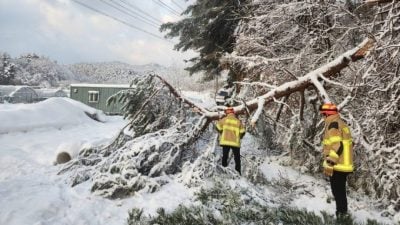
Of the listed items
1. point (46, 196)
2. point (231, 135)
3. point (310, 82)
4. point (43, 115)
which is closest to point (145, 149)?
point (231, 135)

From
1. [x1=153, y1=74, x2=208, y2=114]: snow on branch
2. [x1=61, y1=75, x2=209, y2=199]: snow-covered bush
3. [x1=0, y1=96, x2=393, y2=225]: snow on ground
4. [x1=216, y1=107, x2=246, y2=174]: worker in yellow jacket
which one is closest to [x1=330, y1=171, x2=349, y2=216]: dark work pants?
[x1=0, y1=96, x2=393, y2=225]: snow on ground

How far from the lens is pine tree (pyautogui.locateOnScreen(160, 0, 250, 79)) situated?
13.9 meters

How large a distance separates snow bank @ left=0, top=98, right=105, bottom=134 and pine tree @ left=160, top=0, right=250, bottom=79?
295 inches

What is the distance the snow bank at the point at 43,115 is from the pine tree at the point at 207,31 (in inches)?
295

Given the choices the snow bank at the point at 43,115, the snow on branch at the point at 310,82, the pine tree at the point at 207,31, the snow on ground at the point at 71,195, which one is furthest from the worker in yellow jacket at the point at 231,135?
Answer: the snow bank at the point at 43,115

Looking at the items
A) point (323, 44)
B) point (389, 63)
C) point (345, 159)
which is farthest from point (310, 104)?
point (345, 159)

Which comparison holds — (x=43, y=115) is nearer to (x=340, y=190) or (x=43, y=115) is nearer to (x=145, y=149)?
(x=145, y=149)

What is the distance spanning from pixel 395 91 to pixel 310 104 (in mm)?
2599

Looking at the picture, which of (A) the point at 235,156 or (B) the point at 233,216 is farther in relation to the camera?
(A) the point at 235,156

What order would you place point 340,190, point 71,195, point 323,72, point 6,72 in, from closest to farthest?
point 340,190 → point 71,195 → point 323,72 → point 6,72

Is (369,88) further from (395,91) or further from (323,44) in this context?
(323,44)

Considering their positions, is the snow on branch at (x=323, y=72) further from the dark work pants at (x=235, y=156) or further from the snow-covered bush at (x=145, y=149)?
the snow-covered bush at (x=145, y=149)

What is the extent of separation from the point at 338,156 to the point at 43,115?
17.3 meters

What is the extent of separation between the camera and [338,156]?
5.84 meters
